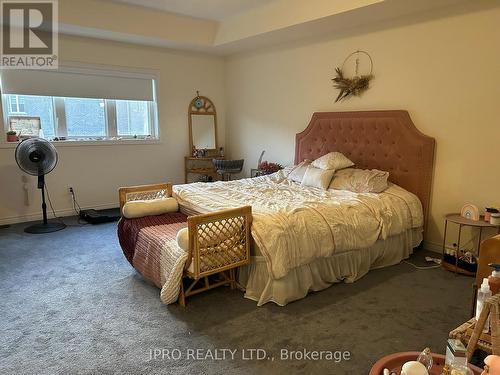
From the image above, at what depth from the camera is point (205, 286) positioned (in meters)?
2.70

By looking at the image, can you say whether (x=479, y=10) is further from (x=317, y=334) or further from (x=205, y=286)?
(x=205, y=286)

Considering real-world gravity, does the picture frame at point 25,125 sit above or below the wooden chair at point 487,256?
above

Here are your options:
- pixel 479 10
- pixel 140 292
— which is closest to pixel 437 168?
pixel 479 10

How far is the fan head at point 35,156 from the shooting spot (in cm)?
413

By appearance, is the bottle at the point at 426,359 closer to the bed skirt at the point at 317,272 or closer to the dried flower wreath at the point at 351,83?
the bed skirt at the point at 317,272

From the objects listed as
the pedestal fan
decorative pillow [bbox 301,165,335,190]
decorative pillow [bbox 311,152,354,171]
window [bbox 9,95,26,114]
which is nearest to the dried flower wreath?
decorative pillow [bbox 311,152,354,171]

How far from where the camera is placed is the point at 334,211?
292 centimetres

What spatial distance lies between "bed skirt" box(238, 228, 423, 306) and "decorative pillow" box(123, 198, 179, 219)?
1.01m

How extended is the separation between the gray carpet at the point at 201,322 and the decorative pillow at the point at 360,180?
2.61 ft

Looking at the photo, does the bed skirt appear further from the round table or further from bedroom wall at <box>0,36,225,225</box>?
bedroom wall at <box>0,36,225,225</box>

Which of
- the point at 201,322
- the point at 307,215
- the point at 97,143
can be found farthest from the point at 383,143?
the point at 97,143

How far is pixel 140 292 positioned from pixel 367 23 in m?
3.56

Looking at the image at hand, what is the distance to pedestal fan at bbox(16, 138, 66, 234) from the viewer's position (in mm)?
4133

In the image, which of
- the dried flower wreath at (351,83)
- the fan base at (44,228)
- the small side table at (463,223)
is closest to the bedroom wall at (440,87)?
the dried flower wreath at (351,83)
